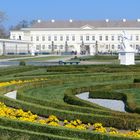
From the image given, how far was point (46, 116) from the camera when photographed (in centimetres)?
757

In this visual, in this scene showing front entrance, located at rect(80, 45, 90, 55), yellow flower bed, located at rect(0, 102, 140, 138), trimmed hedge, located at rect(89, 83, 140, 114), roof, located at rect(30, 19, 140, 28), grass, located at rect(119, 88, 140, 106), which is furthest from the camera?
roof, located at rect(30, 19, 140, 28)

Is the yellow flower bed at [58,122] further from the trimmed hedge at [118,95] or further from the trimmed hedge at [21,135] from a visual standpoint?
the trimmed hedge at [118,95]

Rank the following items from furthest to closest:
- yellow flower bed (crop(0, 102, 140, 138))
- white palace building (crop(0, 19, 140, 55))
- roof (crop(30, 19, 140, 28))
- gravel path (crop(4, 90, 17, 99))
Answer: roof (crop(30, 19, 140, 28)), white palace building (crop(0, 19, 140, 55)), gravel path (crop(4, 90, 17, 99)), yellow flower bed (crop(0, 102, 140, 138))

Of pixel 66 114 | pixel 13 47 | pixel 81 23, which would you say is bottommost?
pixel 66 114

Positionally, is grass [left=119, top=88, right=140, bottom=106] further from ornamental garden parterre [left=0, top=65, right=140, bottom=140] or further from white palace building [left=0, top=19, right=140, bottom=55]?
white palace building [left=0, top=19, right=140, bottom=55]

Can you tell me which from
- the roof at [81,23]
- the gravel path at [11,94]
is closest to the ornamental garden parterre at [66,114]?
Answer: the gravel path at [11,94]

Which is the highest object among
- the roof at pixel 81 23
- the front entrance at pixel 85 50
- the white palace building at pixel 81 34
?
the roof at pixel 81 23

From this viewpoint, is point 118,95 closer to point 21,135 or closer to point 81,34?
point 21,135

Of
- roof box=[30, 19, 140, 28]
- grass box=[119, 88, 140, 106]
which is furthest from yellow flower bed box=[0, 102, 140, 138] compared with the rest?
roof box=[30, 19, 140, 28]

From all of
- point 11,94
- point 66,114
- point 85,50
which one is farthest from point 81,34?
point 66,114

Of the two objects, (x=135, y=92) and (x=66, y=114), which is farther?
(x=135, y=92)

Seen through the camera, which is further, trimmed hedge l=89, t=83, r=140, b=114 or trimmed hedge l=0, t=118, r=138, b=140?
trimmed hedge l=89, t=83, r=140, b=114

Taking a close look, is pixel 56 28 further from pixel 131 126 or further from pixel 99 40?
pixel 131 126

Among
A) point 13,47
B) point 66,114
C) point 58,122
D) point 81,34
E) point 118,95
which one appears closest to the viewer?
point 58,122
